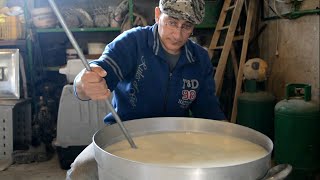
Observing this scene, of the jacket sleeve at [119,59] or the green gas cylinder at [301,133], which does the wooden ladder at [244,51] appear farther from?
the jacket sleeve at [119,59]

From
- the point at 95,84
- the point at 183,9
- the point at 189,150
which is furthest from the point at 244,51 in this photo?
the point at 95,84

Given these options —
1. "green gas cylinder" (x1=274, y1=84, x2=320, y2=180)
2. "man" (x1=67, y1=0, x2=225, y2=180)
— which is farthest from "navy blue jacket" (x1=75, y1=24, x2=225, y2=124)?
"green gas cylinder" (x1=274, y1=84, x2=320, y2=180)

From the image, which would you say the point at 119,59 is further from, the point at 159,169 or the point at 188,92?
the point at 159,169

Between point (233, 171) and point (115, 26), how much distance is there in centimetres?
297

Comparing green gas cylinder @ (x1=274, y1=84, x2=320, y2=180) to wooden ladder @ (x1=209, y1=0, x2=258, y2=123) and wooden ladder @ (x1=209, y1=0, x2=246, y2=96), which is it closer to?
wooden ladder @ (x1=209, y1=0, x2=258, y2=123)

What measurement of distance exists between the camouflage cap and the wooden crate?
2.42 m

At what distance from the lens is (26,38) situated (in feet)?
11.5

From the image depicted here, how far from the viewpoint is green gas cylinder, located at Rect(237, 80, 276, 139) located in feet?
10.2

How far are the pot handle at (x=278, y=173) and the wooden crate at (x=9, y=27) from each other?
3.11m

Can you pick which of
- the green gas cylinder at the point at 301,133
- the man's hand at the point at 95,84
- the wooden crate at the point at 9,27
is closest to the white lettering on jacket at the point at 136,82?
the man's hand at the point at 95,84

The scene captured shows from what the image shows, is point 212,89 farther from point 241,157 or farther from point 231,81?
point 231,81

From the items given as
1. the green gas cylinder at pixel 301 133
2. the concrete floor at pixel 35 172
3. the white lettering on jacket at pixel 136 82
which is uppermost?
the white lettering on jacket at pixel 136 82

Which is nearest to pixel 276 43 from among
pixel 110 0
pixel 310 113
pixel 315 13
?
pixel 315 13

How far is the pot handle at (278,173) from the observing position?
2.97 ft
